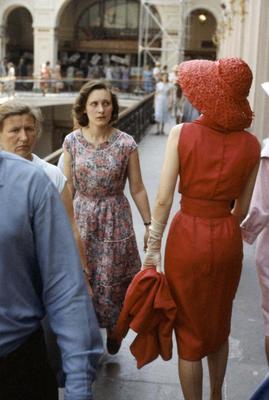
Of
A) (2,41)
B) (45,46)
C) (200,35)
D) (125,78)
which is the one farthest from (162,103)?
(2,41)

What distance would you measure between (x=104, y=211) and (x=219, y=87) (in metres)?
1.27

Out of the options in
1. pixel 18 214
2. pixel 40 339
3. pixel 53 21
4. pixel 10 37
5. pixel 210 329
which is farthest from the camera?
pixel 10 37

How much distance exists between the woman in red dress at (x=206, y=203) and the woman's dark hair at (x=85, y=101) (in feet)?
3.27

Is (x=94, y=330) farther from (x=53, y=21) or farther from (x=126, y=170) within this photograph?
(x=53, y=21)

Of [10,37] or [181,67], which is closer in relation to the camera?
[181,67]

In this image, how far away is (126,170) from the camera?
4305 millimetres

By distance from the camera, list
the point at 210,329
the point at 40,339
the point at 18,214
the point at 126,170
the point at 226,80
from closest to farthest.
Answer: the point at 18,214 < the point at 40,339 < the point at 226,80 < the point at 210,329 < the point at 126,170

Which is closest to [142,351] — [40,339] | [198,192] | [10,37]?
[198,192]

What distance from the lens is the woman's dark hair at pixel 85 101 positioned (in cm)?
421

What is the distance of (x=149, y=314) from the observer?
11.3 ft

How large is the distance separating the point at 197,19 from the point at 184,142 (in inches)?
1412

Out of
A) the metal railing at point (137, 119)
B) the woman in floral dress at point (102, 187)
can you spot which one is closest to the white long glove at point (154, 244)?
the woman in floral dress at point (102, 187)

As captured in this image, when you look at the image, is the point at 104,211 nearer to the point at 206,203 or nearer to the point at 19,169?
the point at 206,203

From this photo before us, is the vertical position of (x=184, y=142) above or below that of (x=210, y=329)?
above
